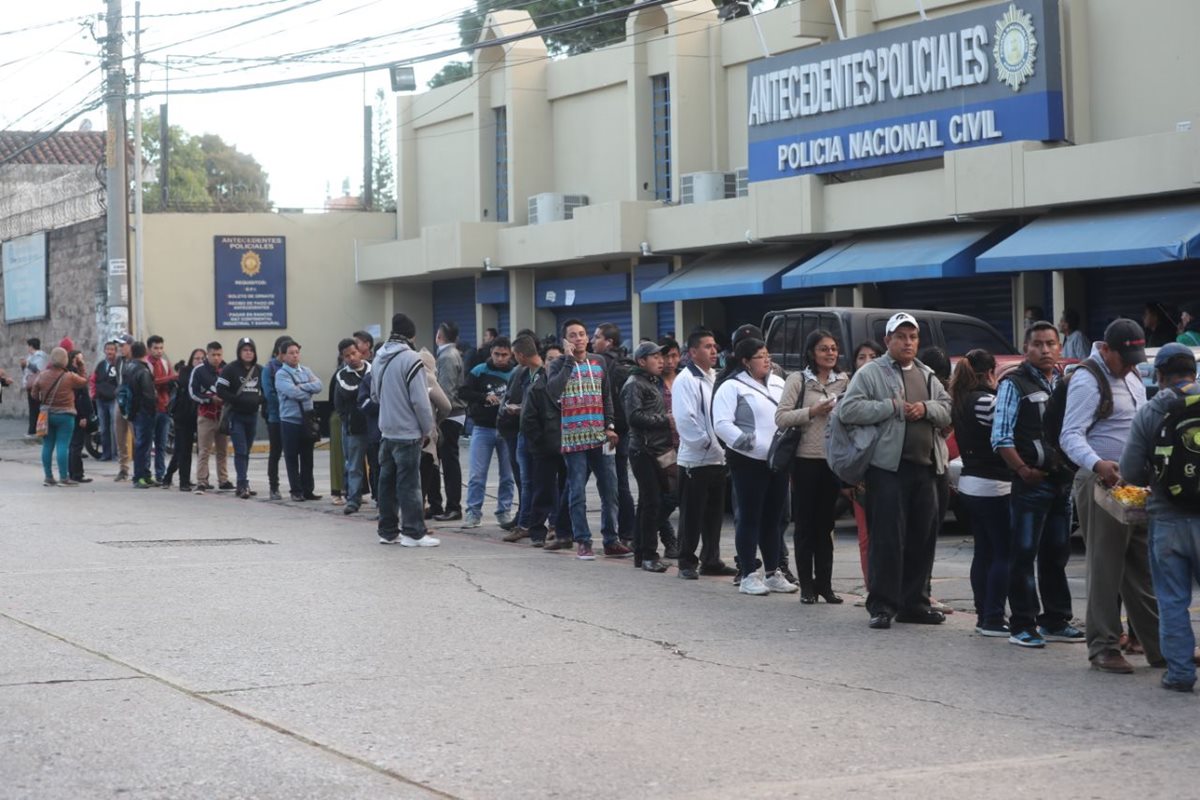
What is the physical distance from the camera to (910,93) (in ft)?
79.2

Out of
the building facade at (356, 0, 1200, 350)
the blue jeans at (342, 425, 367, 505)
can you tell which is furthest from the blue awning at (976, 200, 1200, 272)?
the blue jeans at (342, 425, 367, 505)

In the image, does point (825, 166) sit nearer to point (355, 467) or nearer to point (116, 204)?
point (355, 467)

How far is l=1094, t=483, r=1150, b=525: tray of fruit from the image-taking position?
28.2 ft

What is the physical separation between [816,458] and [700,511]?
160 cm

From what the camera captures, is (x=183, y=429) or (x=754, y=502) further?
(x=183, y=429)

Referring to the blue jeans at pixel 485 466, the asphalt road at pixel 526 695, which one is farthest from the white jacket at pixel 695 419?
the blue jeans at pixel 485 466

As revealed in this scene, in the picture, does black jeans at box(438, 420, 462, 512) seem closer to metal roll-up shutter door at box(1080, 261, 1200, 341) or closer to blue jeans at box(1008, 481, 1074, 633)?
blue jeans at box(1008, 481, 1074, 633)

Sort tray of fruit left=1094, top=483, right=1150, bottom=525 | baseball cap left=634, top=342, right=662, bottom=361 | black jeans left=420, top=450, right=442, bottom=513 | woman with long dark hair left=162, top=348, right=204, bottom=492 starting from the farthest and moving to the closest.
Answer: woman with long dark hair left=162, top=348, right=204, bottom=492, black jeans left=420, top=450, right=442, bottom=513, baseball cap left=634, top=342, right=662, bottom=361, tray of fruit left=1094, top=483, right=1150, bottom=525

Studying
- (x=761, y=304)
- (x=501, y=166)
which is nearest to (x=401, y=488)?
(x=761, y=304)

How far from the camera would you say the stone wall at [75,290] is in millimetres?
36594

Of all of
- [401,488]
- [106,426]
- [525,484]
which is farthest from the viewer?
[106,426]

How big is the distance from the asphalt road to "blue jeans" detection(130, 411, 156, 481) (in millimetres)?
8944

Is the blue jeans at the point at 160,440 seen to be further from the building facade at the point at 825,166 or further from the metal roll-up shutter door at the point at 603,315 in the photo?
the metal roll-up shutter door at the point at 603,315

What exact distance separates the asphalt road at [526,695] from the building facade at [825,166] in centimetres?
1067
